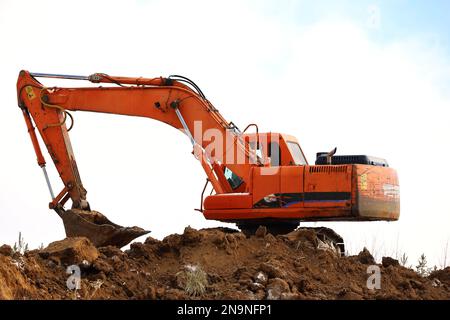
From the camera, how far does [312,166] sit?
46.6ft

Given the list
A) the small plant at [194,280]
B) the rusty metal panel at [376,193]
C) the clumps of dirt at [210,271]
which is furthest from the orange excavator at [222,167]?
the small plant at [194,280]

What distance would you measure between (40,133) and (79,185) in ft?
3.85

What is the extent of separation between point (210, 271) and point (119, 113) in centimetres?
520

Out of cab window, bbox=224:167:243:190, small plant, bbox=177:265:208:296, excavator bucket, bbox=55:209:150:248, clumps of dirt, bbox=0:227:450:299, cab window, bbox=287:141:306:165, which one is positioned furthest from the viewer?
cab window, bbox=287:141:306:165

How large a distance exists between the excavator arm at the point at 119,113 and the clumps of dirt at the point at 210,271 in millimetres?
2210

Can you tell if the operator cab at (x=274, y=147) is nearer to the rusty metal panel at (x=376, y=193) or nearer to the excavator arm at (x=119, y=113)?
the excavator arm at (x=119, y=113)

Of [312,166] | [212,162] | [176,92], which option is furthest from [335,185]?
[176,92]

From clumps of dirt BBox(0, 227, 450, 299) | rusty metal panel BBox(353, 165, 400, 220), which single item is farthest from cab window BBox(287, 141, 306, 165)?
clumps of dirt BBox(0, 227, 450, 299)

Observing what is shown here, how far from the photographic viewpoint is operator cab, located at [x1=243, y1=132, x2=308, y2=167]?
50.5 ft

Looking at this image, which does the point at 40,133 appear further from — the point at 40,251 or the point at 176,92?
the point at 40,251

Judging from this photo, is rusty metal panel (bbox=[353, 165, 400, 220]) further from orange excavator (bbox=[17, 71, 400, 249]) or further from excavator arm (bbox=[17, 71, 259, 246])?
excavator arm (bbox=[17, 71, 259, 246])

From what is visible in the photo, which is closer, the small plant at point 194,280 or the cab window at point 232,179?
the small plant at point 194,280

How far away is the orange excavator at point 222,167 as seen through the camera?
1409 cm

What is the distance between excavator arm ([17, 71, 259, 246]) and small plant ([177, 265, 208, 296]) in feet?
12.8
